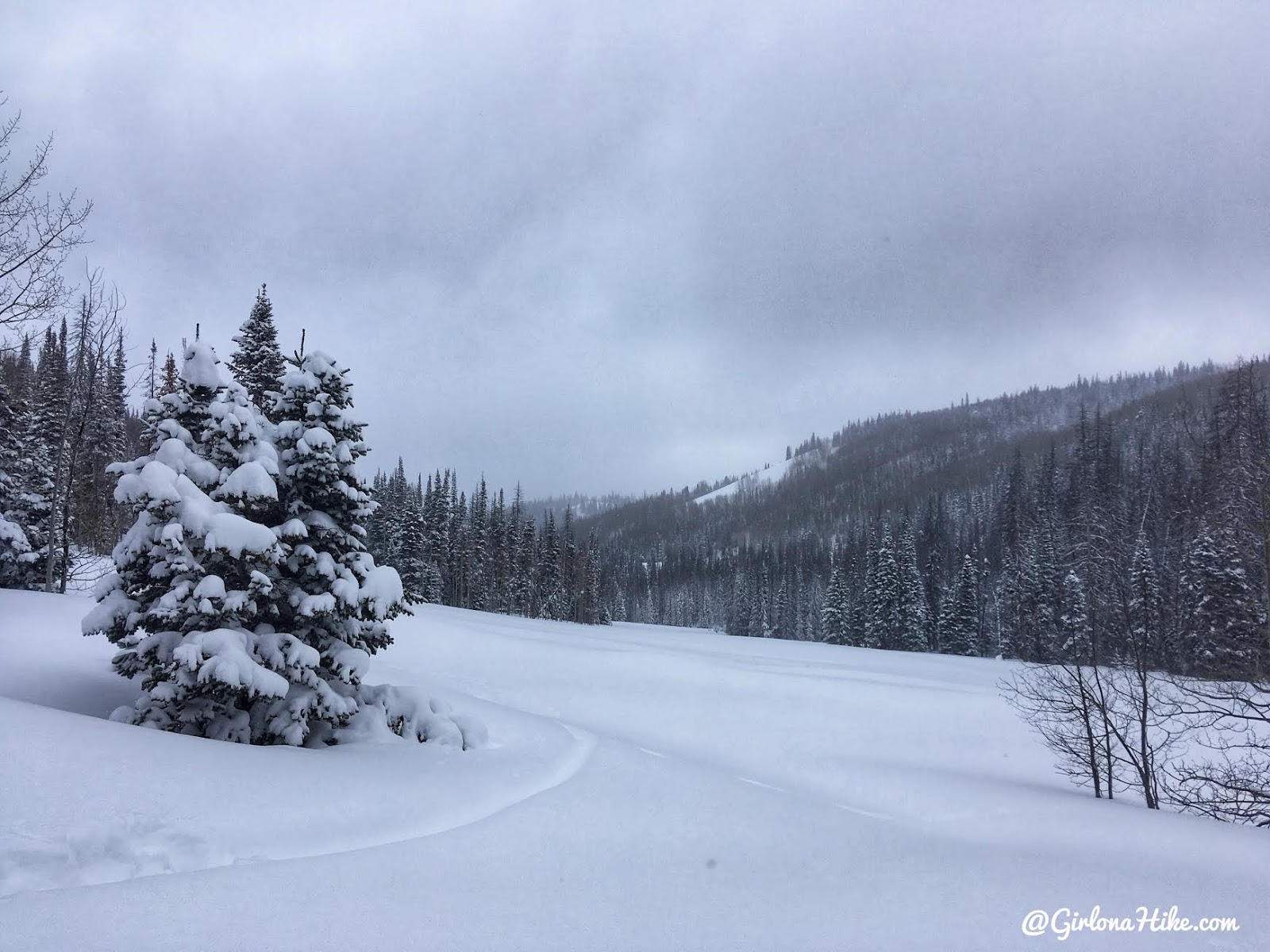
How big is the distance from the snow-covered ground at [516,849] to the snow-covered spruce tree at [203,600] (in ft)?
3.62

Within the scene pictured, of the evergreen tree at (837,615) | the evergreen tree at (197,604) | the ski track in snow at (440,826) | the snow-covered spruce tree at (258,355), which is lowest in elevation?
the evergreen tree at (837,615)

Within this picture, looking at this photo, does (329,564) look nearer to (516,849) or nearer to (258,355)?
(516,849)

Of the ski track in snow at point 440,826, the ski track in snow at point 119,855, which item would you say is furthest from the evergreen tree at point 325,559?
the ski track in snow at point 119,855

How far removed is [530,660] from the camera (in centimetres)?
2642

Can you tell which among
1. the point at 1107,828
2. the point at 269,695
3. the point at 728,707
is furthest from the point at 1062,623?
the point at 269,695

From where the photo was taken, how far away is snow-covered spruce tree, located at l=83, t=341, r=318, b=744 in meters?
8.52

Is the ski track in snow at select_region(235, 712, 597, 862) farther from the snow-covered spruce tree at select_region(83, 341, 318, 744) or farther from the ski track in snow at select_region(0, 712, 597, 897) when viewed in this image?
the snow-covered spruce tree at select_region(83, 341, 318, 744)

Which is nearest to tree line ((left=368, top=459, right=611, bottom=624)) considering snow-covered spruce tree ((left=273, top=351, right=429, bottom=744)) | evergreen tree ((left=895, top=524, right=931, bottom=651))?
evergreen tree ((left=895, top=524, right=931, bottom=651))

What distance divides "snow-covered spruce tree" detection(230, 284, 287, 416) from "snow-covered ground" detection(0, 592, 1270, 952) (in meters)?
14.9

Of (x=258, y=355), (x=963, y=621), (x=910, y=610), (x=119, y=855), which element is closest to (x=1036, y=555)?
(x=963, y=621)

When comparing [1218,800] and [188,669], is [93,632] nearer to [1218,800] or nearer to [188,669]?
[188,669]

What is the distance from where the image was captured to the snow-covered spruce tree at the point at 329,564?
9.67 m

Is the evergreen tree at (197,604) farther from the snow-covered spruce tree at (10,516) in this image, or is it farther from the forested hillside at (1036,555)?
the snow-covered spruce tree at (10,516)

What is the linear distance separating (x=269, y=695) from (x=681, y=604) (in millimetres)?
130247
